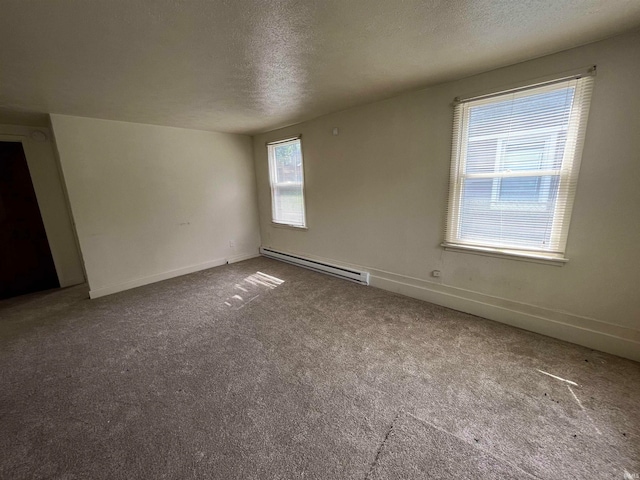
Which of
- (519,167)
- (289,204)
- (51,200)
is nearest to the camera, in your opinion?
(519,167)

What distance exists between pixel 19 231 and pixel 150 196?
1818mm

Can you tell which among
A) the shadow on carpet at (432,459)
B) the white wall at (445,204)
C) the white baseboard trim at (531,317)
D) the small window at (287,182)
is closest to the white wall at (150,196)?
the small window at (287,182)

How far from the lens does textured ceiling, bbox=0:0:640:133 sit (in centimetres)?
140

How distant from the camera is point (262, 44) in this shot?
1.74 meters

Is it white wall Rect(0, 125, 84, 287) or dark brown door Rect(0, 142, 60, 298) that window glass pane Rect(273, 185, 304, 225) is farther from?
dark brown door Rect(0, 142, 60, 298)

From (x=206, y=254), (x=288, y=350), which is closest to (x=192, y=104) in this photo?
(x=206, y=254)

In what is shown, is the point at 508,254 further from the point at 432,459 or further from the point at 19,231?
the point at 19,231

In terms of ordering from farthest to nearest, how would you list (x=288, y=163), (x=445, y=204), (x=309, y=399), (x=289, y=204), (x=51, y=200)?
(x=289, y=204) < (x=288, y=163) < (x=51, y=200) < (x=445, y=204) < (x=309, y=399)

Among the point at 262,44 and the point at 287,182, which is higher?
the point at 262,44

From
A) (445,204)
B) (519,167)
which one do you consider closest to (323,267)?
(445,204)

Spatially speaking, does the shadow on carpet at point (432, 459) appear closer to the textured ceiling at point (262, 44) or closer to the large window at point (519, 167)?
the large window at point (519, 167)

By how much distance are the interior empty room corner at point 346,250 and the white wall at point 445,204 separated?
19 millimetres

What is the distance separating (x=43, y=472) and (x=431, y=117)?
12.6 feet

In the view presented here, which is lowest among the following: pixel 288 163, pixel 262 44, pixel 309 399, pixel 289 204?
pixel 309 399
